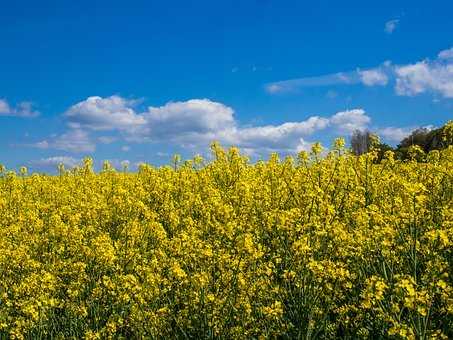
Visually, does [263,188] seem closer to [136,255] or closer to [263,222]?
[263,222]

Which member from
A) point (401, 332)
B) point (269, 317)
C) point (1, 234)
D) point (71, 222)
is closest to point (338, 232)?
point (269, 317)

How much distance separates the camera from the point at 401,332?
4.96 metres

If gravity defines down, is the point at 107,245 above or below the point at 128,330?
above

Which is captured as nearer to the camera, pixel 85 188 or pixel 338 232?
pixel 338 232

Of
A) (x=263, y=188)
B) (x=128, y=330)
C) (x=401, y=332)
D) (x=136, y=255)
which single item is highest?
(x=263, y=188)

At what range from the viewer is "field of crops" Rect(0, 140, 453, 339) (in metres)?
6.34

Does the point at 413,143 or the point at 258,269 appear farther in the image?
the point at 413,143

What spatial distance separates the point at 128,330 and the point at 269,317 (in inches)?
104

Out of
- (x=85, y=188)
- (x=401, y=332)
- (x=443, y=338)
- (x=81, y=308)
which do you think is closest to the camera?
(x=401, y=332)

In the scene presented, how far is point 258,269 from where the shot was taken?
7168mm

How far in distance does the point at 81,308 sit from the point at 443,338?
15.7 feet

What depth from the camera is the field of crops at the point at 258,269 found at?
634 cm

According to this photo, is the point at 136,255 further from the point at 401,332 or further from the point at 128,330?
the point at 401,332

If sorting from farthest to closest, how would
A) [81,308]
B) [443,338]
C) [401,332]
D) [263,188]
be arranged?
[263,188] → [81,308] → [443,338] → [401,332]
